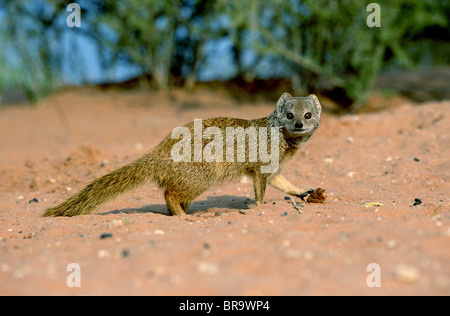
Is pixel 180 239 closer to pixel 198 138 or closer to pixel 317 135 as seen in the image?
pixel 198 138

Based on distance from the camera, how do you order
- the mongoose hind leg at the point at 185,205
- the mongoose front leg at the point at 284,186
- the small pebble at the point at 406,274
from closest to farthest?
1. the small pebble at the point at 406,274
2. the mongoose hind leg at the point at 185,205
3. the mongoose front leg at the point at 284,186

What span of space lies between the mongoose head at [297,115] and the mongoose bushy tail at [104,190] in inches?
55.9

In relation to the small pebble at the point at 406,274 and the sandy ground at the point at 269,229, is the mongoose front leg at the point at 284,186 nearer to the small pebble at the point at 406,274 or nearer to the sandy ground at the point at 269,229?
the sandy ground at the point at 269,229

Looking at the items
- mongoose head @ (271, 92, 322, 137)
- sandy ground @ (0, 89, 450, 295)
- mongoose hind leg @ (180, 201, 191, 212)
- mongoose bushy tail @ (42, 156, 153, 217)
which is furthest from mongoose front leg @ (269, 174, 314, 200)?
mongoose bushy tail @ (42, 156, 153, 217)

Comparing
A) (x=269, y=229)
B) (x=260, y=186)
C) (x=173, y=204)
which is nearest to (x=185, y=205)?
(x=173, y=204)

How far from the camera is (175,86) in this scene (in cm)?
1537

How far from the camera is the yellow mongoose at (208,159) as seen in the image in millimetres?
4363

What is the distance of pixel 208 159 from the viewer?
14.5 ft

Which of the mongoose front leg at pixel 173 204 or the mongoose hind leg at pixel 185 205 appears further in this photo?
the mongoose hind leg at pixel 185 205

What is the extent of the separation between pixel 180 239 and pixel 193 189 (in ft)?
4.68

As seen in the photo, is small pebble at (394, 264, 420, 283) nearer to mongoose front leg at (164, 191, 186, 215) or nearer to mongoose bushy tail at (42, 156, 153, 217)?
mongoose front leg at (164, 191, 186, 215)

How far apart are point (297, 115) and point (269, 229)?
5.41 feet

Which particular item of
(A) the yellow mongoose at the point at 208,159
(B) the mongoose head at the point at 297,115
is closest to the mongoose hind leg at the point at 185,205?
(A) the yellow mongoose at the point at 208,159
